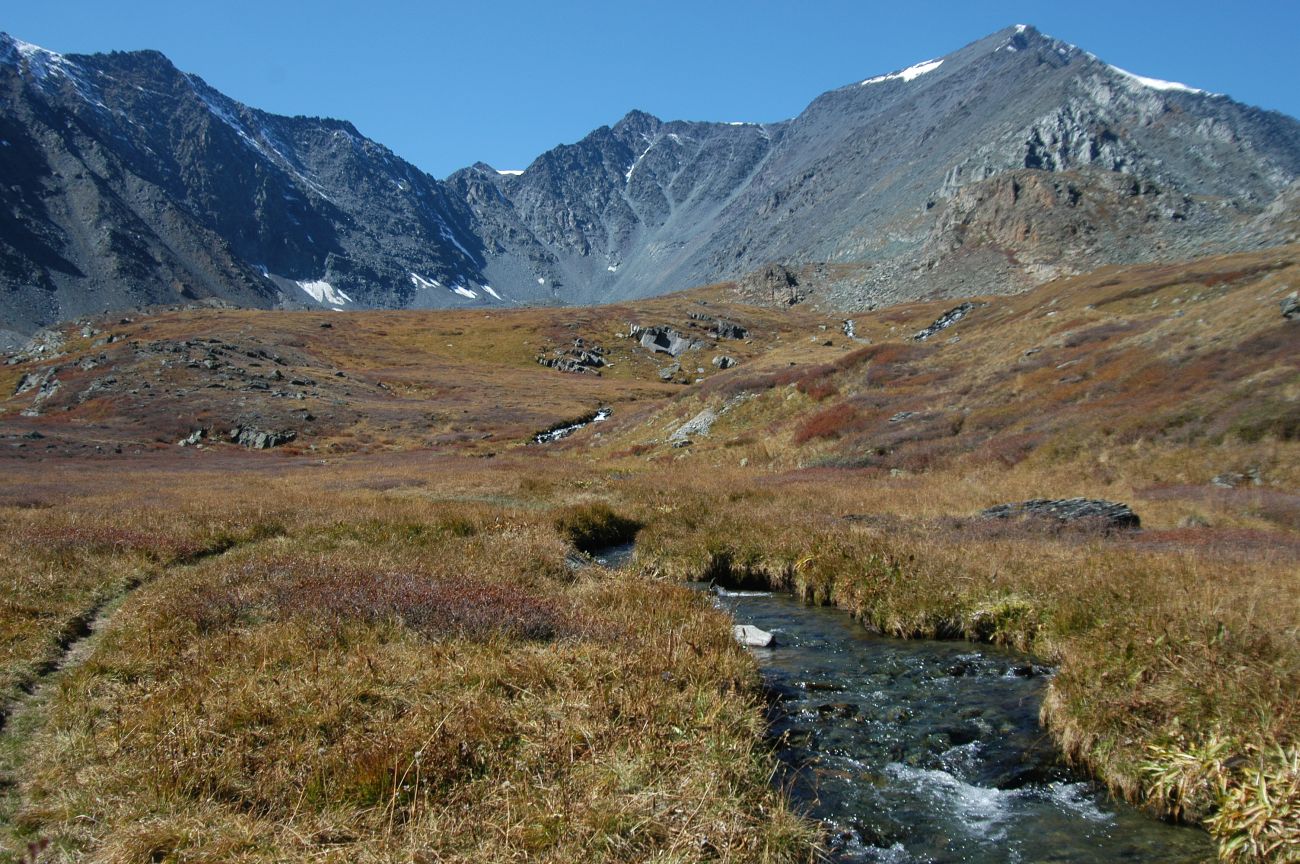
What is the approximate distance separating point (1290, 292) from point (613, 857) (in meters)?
40.3

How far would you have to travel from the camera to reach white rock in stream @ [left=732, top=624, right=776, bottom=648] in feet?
39.4

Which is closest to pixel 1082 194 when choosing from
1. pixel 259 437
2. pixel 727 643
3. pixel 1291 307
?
pixel 1291 307

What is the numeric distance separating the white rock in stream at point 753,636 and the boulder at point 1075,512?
9.57 meters

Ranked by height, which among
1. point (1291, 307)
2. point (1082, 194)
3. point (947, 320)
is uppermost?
point (1082, 194)

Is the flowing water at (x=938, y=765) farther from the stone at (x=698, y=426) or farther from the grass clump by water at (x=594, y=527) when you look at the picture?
the stone at (x=698, y=426)

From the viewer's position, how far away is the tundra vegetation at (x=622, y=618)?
586 centimetres

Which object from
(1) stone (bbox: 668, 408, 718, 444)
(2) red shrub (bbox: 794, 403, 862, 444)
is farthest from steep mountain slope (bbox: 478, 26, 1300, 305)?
(1) stone (bbox: 668, 408, 718, 444)

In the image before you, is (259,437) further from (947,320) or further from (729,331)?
(729,331)

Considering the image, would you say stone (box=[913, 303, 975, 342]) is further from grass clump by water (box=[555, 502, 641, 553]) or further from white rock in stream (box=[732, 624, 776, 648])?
white rock in stream (box=[732, 624, 776, 648])

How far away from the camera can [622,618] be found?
1112 centimetres

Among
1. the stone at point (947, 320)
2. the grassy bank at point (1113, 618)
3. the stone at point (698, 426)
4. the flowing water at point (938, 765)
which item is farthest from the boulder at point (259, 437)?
the stone at point (947, 320)

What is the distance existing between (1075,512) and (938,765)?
12.2 metres

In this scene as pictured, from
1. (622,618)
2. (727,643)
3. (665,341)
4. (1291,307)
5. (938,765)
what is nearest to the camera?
(938,765)

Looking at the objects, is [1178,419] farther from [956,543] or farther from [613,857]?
[613,857]
